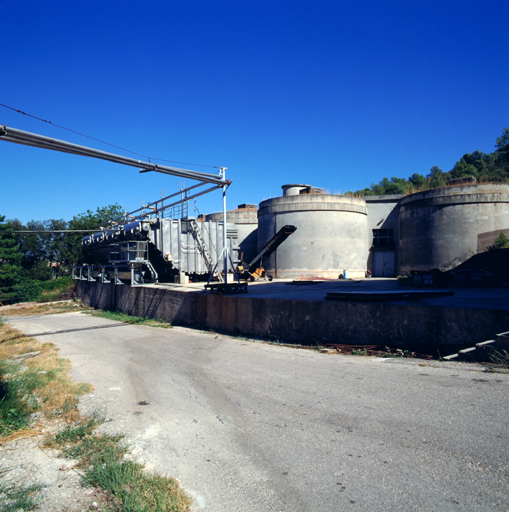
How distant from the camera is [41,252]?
2302 inches

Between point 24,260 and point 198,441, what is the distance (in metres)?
59.3

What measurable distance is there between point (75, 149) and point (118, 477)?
10.6 meters

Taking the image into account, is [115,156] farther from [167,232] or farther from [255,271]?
[255,271]

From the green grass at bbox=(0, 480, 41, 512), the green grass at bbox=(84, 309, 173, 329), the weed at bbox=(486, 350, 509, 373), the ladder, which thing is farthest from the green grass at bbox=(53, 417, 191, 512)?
the ladder

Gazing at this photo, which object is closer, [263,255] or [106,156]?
[106,156]

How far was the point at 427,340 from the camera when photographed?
10.0 m

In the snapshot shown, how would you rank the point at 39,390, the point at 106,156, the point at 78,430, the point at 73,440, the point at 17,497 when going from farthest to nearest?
1. the point at 106,156
2. the point at 39,390
3. the point at 78,430
4. the point at 73,440
5. the point at 17,497

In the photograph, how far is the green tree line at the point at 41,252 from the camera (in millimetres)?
41531

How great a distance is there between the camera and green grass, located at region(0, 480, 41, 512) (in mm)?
3627

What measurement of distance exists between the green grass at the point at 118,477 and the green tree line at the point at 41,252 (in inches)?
1587

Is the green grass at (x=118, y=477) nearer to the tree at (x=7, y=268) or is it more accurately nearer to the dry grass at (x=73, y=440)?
the dry grass at (x=73, y=440)

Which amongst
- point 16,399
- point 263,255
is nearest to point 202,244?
point 263,255

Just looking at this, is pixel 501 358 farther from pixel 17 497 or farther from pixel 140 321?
pixel 140 321

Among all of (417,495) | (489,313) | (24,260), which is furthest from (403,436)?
(24,260)
